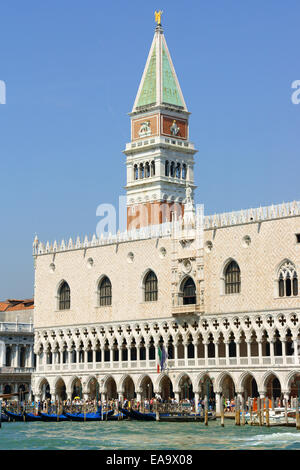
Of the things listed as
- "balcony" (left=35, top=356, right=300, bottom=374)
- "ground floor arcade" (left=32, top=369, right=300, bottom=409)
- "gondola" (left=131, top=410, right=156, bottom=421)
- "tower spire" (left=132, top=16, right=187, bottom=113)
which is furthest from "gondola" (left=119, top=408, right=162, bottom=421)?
"tower spire" (left=132, top=16, right=187, bottom=113)

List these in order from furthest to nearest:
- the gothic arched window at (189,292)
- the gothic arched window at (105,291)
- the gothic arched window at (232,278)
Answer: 1. the gothic arched window at (105,291)
2. the gothic arched window at (189,292)
3. the gothic arched window at (232,278)

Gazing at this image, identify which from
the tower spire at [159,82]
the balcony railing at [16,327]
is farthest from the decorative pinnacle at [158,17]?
the balcony railing at [16,327]

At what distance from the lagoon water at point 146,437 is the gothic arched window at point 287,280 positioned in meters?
7.68

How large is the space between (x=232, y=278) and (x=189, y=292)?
3.20m

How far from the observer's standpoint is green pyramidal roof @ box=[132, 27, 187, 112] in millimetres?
73844

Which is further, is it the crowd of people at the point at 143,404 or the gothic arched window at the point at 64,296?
the gothic arched window at the point at 64,296

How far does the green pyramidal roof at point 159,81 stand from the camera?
7384 cm

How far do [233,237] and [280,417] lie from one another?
483 inches

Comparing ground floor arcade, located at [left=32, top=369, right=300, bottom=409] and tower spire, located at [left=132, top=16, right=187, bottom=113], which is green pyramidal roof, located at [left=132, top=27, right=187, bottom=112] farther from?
ground floor arcade, located at [left=32, top=369, right=300, bottom=409]

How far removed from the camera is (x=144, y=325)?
198 feet

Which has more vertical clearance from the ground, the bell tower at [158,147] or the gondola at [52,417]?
the bell tower at [158,147]

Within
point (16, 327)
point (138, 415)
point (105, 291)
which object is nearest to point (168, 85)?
point (105, 291)

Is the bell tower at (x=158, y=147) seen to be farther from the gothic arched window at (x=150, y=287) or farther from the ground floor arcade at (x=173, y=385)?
the ground floor arcade at (x=173, y=385)
